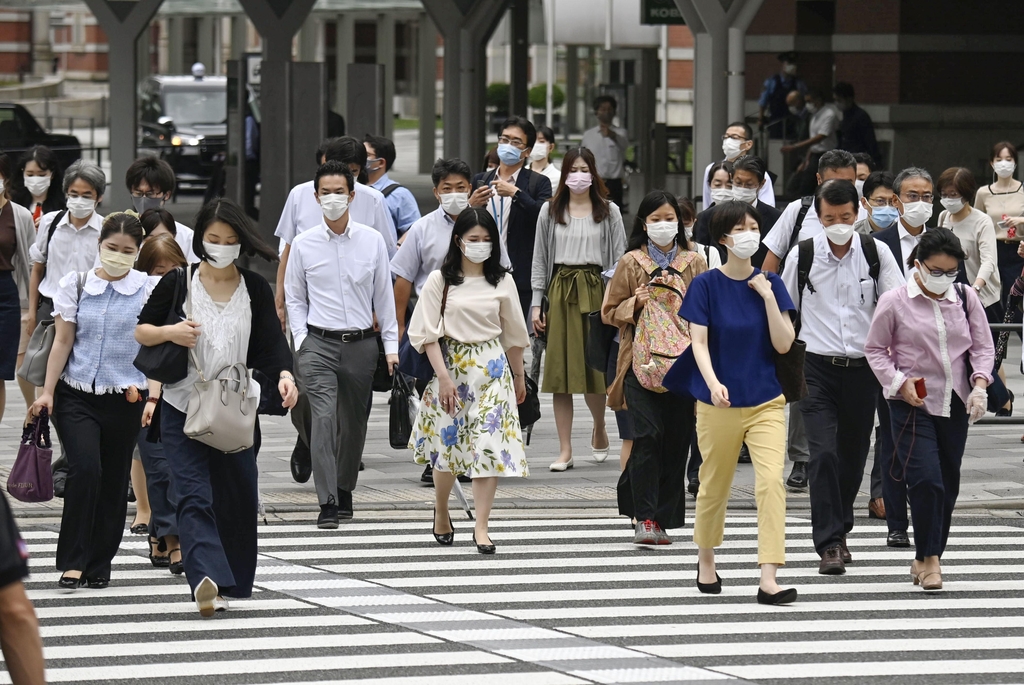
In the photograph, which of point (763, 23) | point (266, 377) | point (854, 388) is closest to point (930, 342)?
point (854, 388)

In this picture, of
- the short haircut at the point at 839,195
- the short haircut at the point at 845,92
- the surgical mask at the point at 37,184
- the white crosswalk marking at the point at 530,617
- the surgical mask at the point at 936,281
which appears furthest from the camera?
the short haircut at the point at 845,92

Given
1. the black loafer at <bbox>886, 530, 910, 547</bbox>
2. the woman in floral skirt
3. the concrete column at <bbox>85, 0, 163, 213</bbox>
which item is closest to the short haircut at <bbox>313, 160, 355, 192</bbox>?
the woman in floral skirt

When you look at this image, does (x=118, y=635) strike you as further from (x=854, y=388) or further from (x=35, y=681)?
(x=854, y=388)

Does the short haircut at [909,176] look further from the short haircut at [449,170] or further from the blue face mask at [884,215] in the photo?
the short haircut at [449,170]

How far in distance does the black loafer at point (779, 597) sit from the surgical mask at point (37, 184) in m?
5.91

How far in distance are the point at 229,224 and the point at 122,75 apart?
2378cm

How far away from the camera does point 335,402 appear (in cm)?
1011

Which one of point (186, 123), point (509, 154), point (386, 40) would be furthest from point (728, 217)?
point (386, 40)

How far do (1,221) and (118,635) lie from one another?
4.73 meters

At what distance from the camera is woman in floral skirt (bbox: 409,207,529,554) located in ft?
31.0

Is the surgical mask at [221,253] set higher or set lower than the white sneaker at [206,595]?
higher

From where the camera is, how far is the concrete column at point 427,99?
46.7 metres

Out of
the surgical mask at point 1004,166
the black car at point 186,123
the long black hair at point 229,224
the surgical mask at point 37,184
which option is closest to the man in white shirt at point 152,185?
the long black hair at point 229,224

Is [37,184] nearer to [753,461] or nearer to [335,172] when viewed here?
[335,172]
